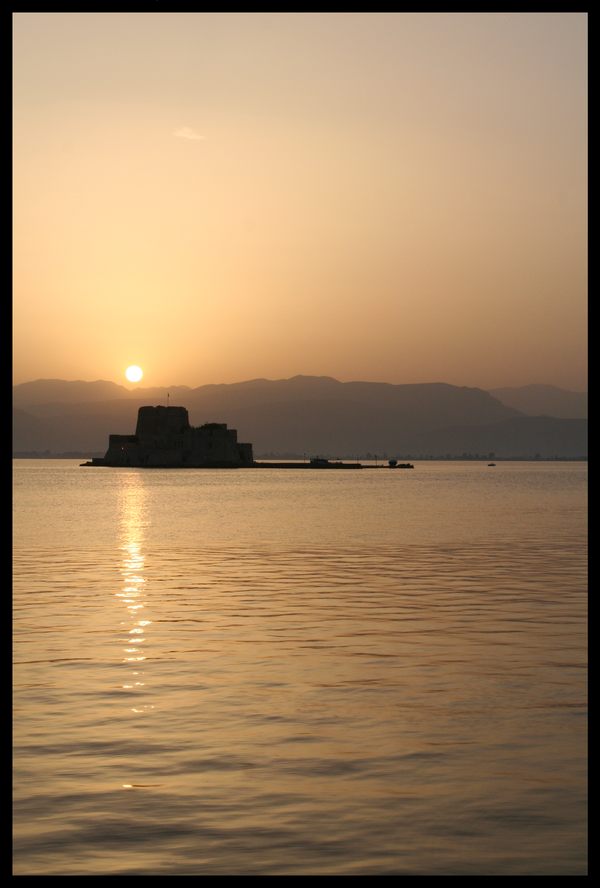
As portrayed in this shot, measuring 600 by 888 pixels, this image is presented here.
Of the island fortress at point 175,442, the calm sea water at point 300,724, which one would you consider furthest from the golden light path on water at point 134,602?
the island fortress at point 175,442

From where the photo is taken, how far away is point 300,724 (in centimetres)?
1004

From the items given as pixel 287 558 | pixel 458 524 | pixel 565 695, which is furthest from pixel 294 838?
pixel 458 524

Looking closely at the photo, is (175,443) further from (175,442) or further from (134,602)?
(134,602)

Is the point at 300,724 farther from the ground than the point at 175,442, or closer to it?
closer to it

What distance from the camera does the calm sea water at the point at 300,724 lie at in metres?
6.87

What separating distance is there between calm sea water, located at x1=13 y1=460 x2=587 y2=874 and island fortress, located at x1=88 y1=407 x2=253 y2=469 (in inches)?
5593

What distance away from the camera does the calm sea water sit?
22.5ft

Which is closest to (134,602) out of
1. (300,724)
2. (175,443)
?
(300,724)

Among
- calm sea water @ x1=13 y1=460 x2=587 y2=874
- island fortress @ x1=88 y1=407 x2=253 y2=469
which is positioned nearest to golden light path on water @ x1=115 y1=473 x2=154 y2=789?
calm sea water @ x1=13 y1=460 x2=587 y2=874

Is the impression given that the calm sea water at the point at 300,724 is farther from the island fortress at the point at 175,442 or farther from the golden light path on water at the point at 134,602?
the island fortress at the point at 175,442

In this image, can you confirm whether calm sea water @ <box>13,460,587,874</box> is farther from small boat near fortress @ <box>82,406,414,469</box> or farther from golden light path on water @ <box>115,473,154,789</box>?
small boat near fortress @ <box>82,406,414,469</box>

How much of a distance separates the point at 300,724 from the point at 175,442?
523 feet

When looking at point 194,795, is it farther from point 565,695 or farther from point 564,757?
point 565,695
